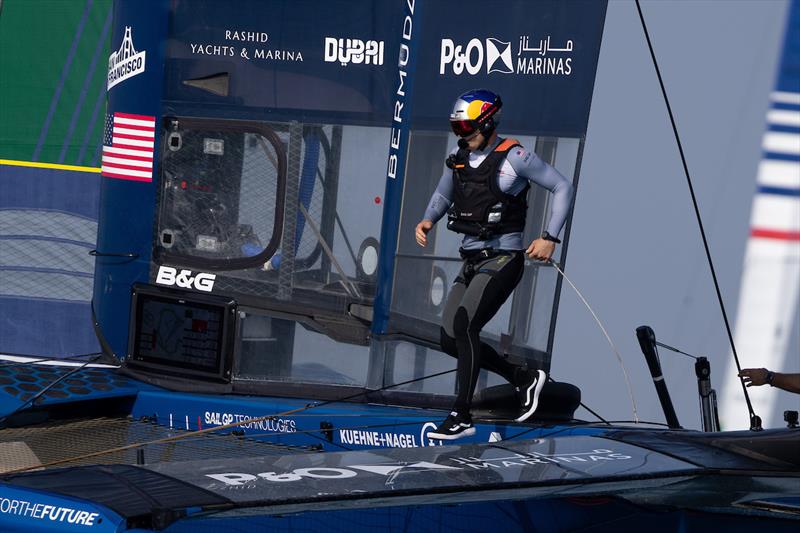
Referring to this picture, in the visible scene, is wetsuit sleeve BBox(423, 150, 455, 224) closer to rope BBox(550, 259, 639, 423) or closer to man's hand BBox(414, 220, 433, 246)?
man's hand BBox(414, 220, 433, 246)

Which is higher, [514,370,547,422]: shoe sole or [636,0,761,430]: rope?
[636,0,761,430]: rope

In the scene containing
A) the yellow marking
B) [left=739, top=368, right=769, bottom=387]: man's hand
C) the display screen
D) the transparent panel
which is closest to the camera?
[left=739, top=368, right=769, bottom=387]: man's hand

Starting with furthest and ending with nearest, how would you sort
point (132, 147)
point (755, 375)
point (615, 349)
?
point (132, 147)
point (615, 349)
point (755, 375)

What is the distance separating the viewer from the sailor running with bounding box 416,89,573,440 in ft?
14.7

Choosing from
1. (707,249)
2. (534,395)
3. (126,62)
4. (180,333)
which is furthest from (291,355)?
(707,249)

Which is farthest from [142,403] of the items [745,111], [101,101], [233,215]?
[101,101]

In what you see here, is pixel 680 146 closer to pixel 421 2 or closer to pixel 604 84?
pixel 604 84

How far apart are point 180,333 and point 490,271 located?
185 centimetres

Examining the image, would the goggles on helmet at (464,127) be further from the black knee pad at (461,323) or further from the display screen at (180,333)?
the display screen at (180,333)

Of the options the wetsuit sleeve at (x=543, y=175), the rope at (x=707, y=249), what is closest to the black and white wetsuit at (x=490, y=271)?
the wetsuit sleeve at (x=543, y=175)

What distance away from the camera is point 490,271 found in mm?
4504

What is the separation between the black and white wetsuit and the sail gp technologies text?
0.55 metres

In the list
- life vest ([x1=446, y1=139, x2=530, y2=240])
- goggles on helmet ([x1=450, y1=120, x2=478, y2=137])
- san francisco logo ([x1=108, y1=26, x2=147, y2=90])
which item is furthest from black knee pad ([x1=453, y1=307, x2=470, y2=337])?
san francisco logo ([x1=108, y1=26, x2=147, y2=90])

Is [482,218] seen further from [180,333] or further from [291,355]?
[180,333]
